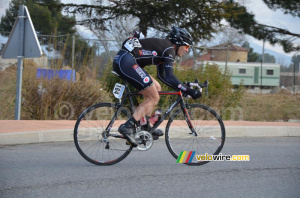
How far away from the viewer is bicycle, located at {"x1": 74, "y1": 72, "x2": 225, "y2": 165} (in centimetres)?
568

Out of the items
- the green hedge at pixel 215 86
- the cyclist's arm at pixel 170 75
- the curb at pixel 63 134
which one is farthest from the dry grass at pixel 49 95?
the cyclist's arm at pixel 170 75

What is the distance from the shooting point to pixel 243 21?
755 inches

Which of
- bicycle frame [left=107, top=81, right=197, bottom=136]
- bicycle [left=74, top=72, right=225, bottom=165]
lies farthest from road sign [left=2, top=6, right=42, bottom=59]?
bicycle frame [left=107, top=81, right=197, bottom=136]

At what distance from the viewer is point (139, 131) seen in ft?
18.5

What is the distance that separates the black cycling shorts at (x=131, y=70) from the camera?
5.59 meters

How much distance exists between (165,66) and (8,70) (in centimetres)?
816

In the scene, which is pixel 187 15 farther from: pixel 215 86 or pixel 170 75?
pixel 170 75

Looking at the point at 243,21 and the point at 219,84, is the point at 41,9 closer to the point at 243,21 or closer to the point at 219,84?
the point at 243,21

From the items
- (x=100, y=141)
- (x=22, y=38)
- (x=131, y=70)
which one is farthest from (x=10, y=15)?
(x=131, y=70)

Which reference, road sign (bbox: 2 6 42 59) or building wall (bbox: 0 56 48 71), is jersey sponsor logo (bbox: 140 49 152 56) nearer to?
road sign (bbox: 2 6 42 59)

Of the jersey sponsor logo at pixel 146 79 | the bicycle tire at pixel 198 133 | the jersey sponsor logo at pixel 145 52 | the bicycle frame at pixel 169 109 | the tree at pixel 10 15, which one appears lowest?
the bicycle tire at pixel 198 133

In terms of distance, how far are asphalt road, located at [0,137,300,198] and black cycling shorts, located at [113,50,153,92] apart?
113 centimetres

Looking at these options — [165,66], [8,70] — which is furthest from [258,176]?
[8,70]

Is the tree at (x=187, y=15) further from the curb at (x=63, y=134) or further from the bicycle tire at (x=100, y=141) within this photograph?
the bicycle tire at (x=100, y=141)
